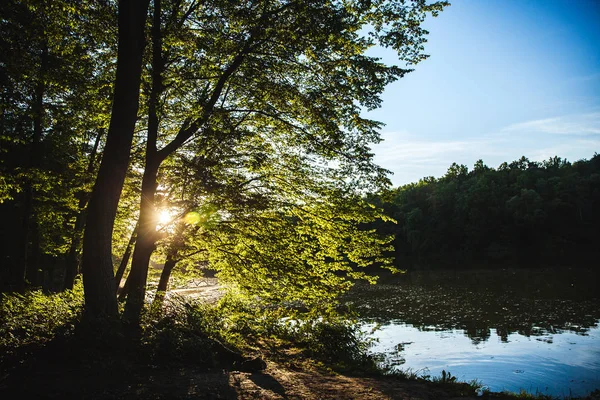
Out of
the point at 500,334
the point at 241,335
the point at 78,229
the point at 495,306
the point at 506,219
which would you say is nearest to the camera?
the point at 241,335

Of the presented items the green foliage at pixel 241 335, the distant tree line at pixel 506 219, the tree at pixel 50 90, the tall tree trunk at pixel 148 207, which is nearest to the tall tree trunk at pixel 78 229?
the tree at pixel 50 90

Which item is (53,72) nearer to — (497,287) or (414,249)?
(497,287)

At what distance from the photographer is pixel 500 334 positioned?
53.7ft

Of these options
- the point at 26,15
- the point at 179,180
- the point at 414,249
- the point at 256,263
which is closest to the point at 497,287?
the point at 256,263

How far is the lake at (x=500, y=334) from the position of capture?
11.3 metres

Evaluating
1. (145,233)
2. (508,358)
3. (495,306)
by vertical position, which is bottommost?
(495,306)

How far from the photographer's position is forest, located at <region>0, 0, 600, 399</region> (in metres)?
6.31

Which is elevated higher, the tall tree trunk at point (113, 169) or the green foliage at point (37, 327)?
the tall tree trunk at point (113, 169)

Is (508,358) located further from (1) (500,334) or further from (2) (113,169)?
(2) (113,169)

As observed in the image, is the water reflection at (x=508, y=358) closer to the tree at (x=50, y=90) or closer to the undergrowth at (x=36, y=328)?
the undergrowth at (x=36, y=328)

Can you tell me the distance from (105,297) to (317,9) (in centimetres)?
745

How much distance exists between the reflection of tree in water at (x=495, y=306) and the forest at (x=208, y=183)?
4.81 meters

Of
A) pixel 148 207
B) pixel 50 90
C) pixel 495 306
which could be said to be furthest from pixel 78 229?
pixel 495 306

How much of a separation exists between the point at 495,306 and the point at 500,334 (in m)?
7.25
